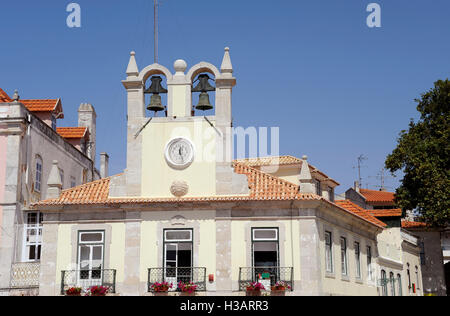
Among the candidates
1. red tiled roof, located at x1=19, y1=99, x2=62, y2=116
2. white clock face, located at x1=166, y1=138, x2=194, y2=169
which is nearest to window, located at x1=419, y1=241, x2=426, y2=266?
red tiled roof, located at x1=19, y1=99, x2=62, y2=116

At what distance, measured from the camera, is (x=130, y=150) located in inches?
1073

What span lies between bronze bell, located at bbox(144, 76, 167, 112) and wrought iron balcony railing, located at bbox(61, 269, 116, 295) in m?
6.94

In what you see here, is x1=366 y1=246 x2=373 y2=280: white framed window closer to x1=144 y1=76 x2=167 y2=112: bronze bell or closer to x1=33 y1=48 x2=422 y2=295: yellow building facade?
x1=33 y1=48 x2=422 y2=295: yellow building facade

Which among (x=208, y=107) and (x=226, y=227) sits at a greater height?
(x=208, y=107)

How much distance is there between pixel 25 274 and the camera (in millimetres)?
28969

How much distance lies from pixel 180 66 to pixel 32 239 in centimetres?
1065

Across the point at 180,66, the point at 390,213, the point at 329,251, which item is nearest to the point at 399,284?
the point at 390,213

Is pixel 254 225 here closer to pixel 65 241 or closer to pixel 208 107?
pixel 208 107

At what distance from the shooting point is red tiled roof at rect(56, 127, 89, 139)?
129 feet

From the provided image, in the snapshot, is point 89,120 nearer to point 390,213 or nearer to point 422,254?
point 390,213

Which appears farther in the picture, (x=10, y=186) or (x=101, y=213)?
(x=10, y=186)

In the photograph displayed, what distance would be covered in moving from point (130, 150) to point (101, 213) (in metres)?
2.86
